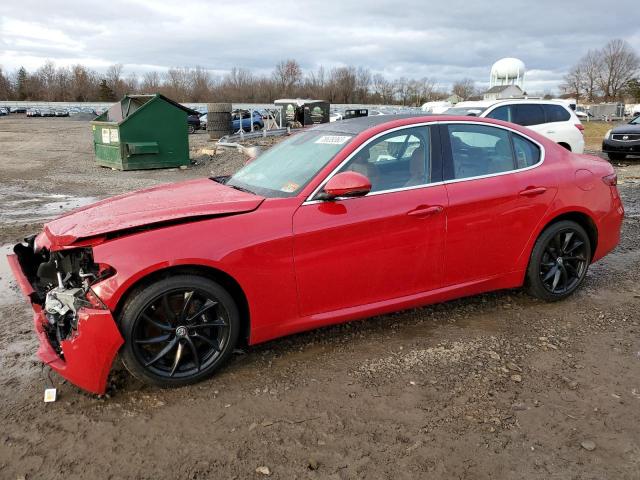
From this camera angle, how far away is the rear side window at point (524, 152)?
422 centimetres

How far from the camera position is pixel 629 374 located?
336 cm

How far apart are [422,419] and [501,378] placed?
0.75 meters

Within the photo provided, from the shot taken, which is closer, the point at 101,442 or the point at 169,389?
the point at 101,442

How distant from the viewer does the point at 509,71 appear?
61.8 metres

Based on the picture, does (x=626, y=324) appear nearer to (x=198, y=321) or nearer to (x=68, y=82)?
(x=198, y=321)

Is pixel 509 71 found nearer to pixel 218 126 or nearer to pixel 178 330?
pixel 218 126

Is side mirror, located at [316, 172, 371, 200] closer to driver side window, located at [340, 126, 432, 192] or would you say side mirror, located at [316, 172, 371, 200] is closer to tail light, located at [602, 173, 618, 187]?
driver side window, located at [340, 126, 432, 192]

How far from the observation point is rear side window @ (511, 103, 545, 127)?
10.8m

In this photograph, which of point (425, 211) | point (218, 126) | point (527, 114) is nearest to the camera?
point (425, 211)

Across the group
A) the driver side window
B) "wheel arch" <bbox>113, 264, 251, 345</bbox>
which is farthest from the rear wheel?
"wheel arch" <bbox>113, 264, 251, 345</bbox>

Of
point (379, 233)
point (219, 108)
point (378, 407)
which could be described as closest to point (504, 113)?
point (379, 233)

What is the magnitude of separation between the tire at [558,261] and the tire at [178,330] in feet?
8.50

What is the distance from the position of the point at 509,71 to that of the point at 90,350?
220ft

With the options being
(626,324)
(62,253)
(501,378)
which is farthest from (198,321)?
(626,324)
